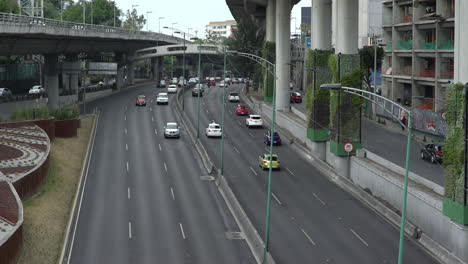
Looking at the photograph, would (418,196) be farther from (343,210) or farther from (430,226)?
(343,210)

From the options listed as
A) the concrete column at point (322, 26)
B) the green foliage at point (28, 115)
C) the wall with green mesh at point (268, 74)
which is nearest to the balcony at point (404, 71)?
the wall with green mesh at point (268, 74)

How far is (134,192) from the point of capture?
177 feet

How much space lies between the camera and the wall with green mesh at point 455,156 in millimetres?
36719

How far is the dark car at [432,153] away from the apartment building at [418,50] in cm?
1252

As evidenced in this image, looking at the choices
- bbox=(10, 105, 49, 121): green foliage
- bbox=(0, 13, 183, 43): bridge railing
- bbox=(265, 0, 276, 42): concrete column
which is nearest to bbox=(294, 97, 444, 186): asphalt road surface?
bbox=(265, 0, 276, 42): concrete column

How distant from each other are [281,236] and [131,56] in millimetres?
115106

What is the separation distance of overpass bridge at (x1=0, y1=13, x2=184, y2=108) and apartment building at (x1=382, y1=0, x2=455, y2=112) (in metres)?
41.5

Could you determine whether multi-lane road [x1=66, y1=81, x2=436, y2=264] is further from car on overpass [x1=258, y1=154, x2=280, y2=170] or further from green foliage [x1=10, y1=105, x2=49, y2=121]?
green foliage [x1=10, y1=105, x2=49, y2=121]

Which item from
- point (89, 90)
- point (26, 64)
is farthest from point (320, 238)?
point (26, 64)

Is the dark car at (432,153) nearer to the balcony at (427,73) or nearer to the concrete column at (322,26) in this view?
the concrete column at (322,26)

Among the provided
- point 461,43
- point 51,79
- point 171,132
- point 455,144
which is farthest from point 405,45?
point 455,144

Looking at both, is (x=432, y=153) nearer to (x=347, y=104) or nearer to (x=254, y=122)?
(x=347, y=104)

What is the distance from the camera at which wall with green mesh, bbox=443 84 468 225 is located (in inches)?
1446

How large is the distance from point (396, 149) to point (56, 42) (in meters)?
46.2
